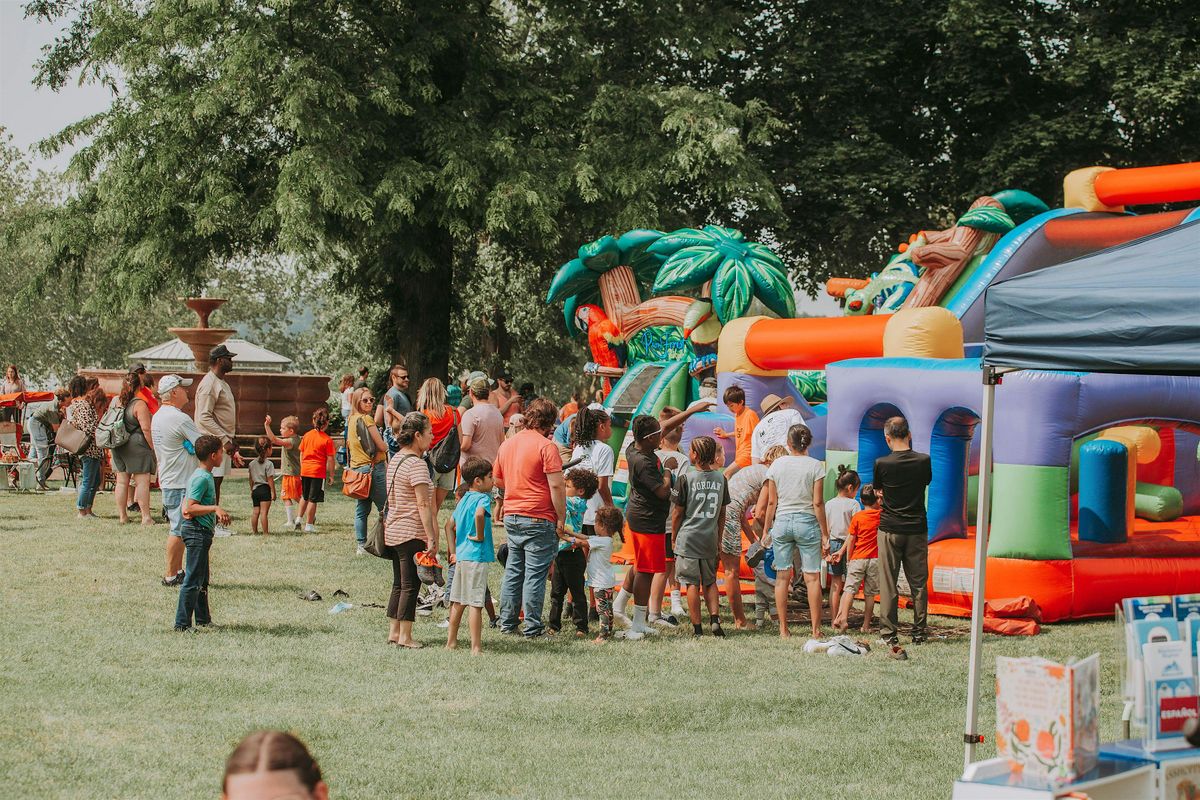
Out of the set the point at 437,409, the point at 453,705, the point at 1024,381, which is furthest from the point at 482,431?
the point at 453,705

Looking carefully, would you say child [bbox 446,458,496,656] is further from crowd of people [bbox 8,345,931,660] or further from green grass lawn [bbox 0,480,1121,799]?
green grass lawn [bbox 0,480,1121,799]

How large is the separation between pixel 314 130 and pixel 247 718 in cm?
1378

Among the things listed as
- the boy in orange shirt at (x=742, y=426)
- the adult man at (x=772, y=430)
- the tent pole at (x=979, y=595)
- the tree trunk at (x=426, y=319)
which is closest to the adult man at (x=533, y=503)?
the adult man at (x=772, y=430)

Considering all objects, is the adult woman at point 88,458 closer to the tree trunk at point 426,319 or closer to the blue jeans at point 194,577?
the blue jeans at point 194,577

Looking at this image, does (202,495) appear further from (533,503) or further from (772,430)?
(772,430)

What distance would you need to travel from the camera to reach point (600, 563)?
31.9ft

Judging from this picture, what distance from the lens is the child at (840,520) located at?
10.2 m

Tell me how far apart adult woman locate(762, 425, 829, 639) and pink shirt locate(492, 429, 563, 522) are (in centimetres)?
170

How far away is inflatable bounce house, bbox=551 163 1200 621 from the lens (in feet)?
17.3

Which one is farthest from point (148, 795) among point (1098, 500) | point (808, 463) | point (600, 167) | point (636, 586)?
point (600, 167)

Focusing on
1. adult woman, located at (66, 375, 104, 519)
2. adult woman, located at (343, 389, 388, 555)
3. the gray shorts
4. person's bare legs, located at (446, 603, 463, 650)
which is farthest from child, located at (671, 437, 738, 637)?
adult woman, located at (66, 375, 104, 519)

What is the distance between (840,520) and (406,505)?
3.32 m

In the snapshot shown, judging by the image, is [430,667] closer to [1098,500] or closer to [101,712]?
[101,712]

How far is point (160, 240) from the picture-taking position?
2153 centimetres
